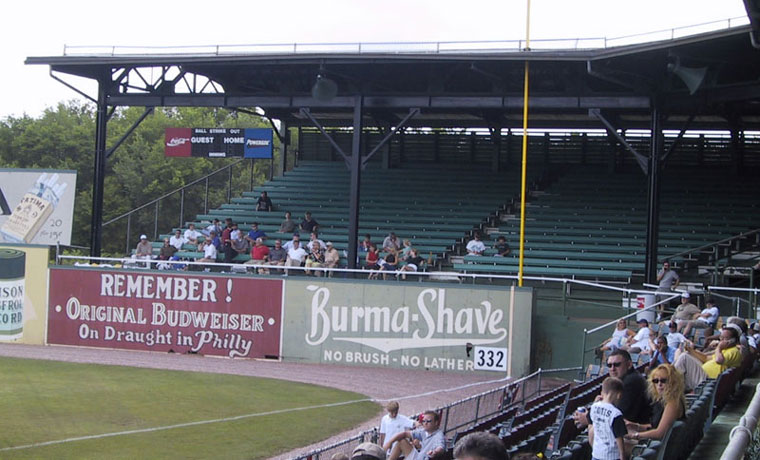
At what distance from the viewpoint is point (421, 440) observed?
1109 cm

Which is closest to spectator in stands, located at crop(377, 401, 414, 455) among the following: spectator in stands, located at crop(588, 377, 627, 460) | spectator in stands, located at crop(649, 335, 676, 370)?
spectator in stands, located at crop(649, 335, 676, 370)

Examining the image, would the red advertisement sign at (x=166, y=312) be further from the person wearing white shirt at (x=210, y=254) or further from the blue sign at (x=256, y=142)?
the blue sign at (x=256, y=142)

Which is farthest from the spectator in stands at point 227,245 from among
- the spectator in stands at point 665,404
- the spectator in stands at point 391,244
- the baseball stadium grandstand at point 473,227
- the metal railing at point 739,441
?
the metal railing at point 739,441

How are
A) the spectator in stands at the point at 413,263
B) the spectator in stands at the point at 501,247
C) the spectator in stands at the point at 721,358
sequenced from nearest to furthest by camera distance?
the spectator in stands at the point at 721,358, the spectator in stands at the point at 413,263, the spectator in stands at the point at 501,247

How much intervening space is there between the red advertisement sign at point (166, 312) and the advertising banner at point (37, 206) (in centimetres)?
144

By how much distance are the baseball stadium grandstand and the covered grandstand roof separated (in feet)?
0.23

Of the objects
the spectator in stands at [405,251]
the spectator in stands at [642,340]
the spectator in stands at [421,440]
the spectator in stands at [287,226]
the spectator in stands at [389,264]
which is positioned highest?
the spectator in stands at [287,226]

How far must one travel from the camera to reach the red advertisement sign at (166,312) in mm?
25797

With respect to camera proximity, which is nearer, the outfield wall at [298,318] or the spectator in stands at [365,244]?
the outfield wall at [298,318]

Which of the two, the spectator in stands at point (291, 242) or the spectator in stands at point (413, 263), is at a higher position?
the spectator in stands at point (291, 242)

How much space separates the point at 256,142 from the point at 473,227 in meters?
7.90

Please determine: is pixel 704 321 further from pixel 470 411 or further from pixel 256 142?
pixel 256 142

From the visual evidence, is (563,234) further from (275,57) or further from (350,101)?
(275,57)

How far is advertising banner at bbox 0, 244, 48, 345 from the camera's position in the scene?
2714 cm
